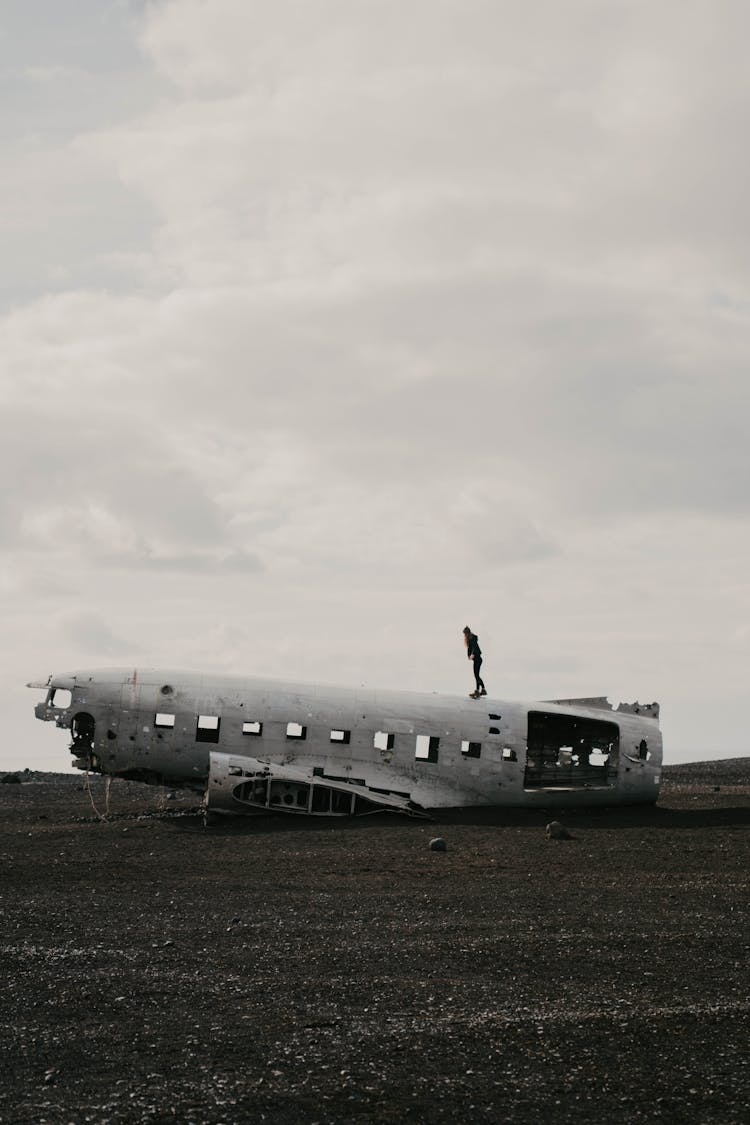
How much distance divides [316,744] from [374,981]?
72.9 feet

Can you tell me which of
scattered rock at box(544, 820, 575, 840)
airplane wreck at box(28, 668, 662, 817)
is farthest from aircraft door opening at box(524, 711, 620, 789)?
scattered rock at box(544, 820, 575, 840)

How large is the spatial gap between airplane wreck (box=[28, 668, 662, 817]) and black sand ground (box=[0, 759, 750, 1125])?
434cm

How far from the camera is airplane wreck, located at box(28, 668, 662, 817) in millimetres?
38250

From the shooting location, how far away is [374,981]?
1725cm

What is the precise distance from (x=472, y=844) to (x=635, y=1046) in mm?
19671

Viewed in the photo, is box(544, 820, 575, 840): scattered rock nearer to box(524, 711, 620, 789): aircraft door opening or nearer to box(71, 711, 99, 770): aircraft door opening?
box(524, 711, 620, 789): aircraft door opening

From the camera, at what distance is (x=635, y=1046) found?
13898 mm

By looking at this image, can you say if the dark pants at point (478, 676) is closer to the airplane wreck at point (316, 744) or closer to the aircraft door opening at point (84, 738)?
the airplane wreck at point (316, 744)

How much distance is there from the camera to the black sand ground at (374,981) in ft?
40.3

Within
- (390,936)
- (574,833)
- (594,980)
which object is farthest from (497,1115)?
(574,833)

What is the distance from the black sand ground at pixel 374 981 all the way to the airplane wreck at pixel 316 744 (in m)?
4.34

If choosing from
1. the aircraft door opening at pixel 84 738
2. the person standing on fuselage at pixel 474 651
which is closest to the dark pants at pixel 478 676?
the person standing on fuselage at pixel 474 651

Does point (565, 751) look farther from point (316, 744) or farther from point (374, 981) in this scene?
point (374, 981)

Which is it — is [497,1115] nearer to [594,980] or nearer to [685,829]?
[594,980]
